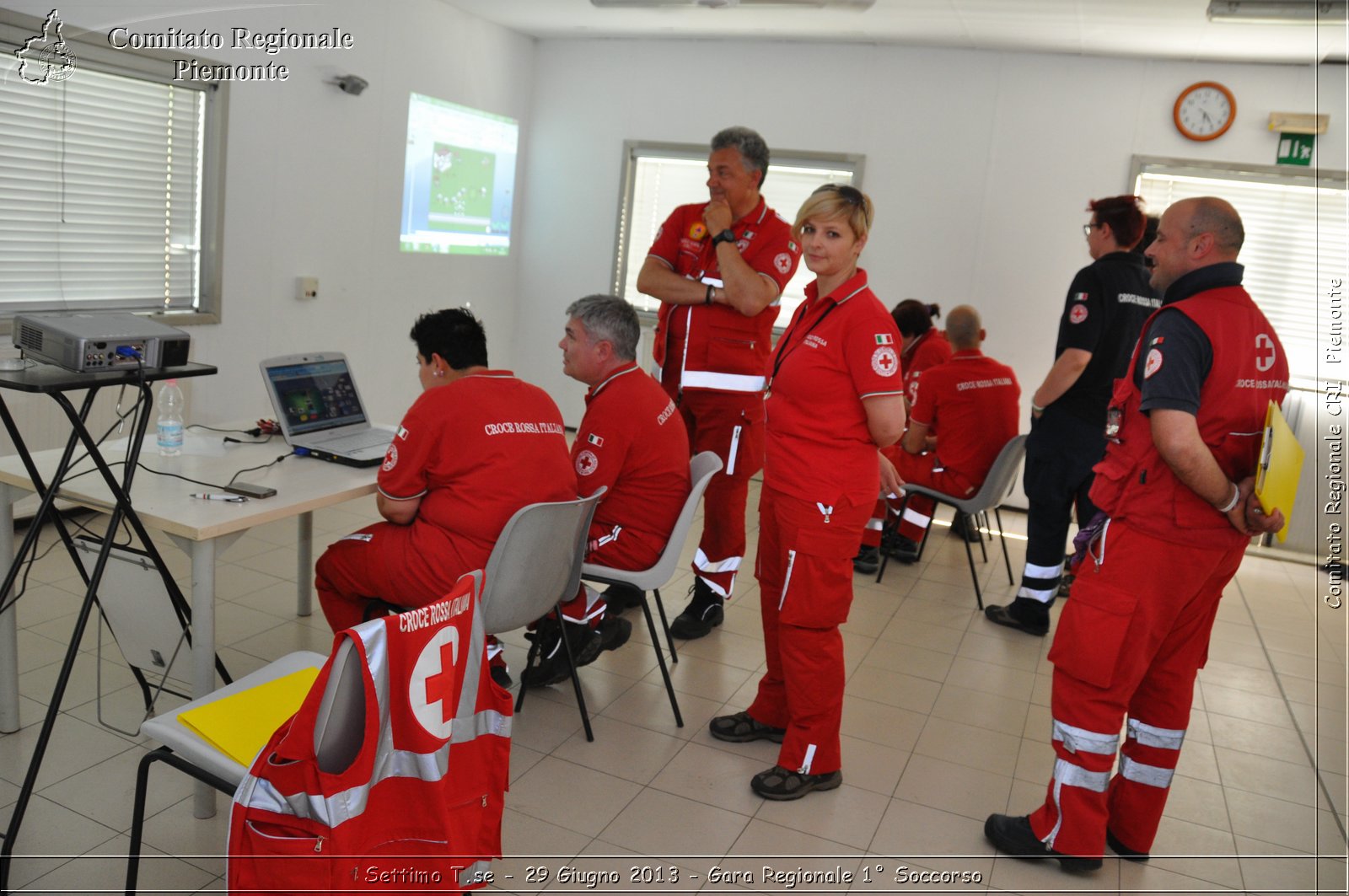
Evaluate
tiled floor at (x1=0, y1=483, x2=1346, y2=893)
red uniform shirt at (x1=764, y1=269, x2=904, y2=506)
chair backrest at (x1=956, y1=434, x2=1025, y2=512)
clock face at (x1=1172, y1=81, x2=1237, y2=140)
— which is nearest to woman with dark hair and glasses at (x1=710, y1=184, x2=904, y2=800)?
red uniform shirt at (x1=764, y1=269, x2=904, y2=506)

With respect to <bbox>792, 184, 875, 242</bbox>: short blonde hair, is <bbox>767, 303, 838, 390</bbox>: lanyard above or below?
below

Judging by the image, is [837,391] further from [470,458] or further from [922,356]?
[922,356]

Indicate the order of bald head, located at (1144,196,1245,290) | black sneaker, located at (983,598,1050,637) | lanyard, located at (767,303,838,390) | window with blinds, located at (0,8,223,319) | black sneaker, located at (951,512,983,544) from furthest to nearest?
black sneaker, located at (951,512,983,544)
black sneaker, located at (983,598,1050,637)
window with blinds, located at (0,8,223,319)
lanyard, located at (767,303,838,390)
bald head, located at (1144,196,1245,290)

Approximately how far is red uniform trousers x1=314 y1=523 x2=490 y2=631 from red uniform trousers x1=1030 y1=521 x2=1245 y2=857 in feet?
4.96

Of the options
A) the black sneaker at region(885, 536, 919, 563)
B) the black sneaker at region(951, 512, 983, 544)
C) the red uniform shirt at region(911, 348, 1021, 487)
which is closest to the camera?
the red uniform shirt at region(911, 348, 1021, 487)

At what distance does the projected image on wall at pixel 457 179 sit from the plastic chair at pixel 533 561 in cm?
420

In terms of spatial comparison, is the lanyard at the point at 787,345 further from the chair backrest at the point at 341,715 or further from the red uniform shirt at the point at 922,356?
the red uniform shirt at the point at 922,356

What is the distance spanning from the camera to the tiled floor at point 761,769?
2.37 metres

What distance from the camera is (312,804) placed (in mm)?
1549

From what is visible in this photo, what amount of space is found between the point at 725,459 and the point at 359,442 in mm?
1375

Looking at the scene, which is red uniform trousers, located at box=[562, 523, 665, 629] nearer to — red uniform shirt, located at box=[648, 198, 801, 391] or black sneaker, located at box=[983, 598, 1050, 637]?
red uniform shirt, located at box=[648, 198, 801, 391]

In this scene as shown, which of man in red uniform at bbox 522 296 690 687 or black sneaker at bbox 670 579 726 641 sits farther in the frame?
black sneaker at bbox 670 579 726 641

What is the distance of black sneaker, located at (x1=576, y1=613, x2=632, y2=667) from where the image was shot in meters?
3.30

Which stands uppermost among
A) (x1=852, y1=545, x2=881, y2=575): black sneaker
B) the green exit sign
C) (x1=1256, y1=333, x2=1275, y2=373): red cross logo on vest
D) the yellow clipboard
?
the green exit sign
